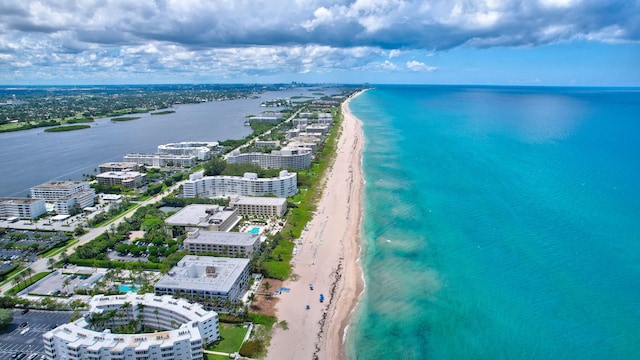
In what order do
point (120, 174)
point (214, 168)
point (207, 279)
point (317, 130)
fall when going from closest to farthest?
point (207, 279), point (214, 168), point (120, 174), point (317, 130)

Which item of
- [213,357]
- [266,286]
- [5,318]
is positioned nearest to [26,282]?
[5,318]

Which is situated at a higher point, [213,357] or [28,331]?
[28,331]

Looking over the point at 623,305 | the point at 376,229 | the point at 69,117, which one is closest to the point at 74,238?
the point at 376,229

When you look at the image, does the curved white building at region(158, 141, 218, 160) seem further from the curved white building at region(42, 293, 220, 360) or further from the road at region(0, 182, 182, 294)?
the curved white building at region(42, 293, 220, 360)

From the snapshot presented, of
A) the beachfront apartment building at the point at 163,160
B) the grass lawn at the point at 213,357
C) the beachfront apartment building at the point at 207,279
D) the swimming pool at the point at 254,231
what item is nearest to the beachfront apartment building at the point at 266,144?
the beachfront apartment building at the point at 163,160

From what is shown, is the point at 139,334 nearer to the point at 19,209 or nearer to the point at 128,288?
the point at 128,288

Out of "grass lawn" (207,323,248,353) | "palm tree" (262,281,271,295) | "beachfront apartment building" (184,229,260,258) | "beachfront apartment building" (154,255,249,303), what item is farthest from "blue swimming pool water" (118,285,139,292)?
"palm tree" (262,281,271,295)
